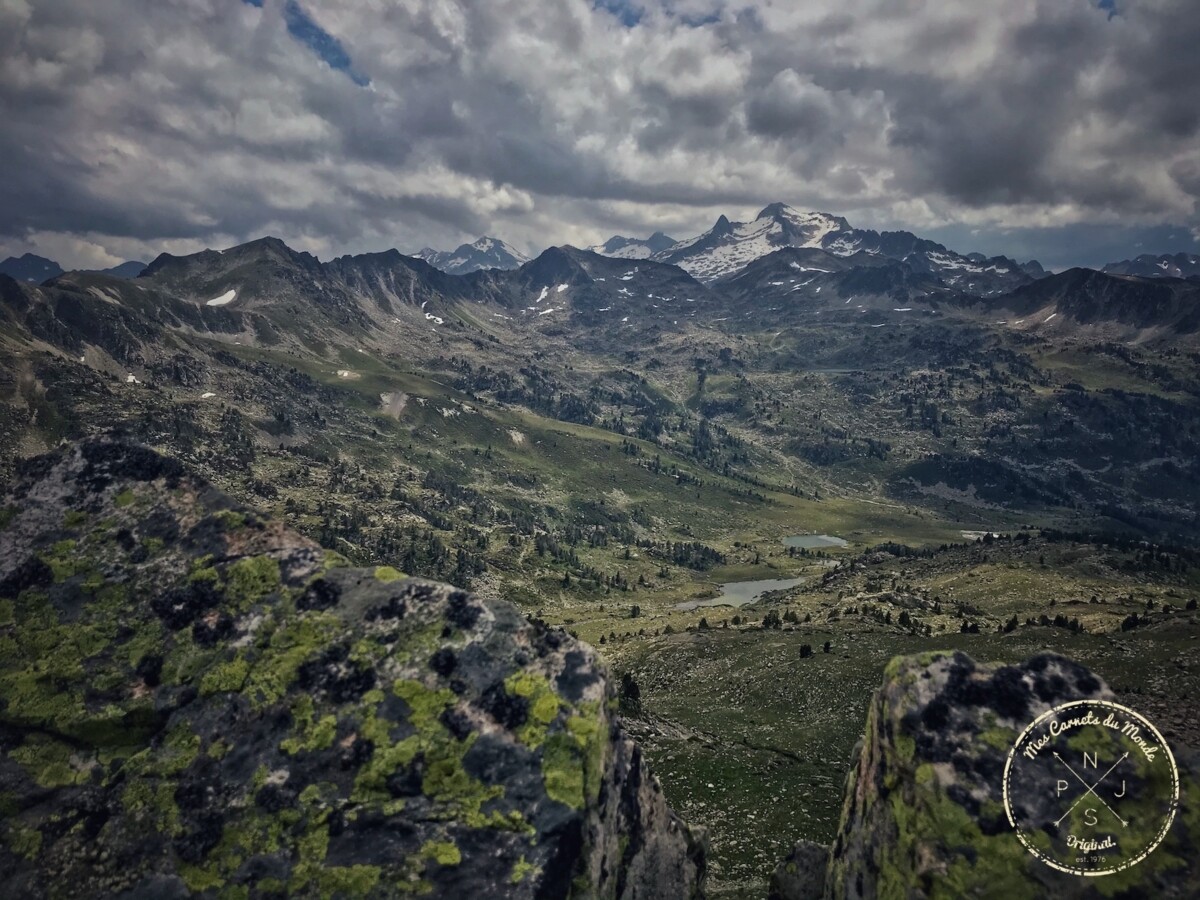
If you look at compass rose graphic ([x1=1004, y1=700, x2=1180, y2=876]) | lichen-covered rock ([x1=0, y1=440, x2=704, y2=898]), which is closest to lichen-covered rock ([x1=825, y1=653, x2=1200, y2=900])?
compass rose graphic ([x1=1004, y1=700, x2=1180, y2=876])

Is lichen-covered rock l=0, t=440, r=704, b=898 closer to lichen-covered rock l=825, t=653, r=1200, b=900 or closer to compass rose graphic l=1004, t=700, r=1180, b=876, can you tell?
lichen-covered rock l=825, t=653, r=1200, b=900

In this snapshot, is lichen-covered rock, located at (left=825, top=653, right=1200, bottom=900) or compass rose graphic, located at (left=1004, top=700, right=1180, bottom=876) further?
compass rose graphic, located at (left=1004, top=700, right=1180, bottom=876)

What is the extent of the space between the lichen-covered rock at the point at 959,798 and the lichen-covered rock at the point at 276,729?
586 centimetres

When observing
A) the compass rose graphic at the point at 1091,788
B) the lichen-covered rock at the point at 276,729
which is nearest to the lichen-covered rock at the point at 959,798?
the compass rose graphic at the point at 1091,788

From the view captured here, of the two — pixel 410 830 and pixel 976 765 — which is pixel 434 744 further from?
pixel 976 765

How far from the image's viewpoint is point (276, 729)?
16.7m

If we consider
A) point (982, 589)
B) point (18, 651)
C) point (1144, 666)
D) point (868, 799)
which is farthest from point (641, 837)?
point (982, 589)

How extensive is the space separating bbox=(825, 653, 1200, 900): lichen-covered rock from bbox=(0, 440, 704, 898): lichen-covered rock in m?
5.86

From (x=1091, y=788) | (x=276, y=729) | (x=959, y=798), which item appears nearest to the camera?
(x=1091, y=788)

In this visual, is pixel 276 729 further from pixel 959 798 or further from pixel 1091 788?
pixel 1091 788

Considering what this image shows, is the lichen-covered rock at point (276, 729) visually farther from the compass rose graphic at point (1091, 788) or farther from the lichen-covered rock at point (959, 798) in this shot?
the compass rose graphic at point (1091, 788)

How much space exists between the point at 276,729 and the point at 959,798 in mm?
16802

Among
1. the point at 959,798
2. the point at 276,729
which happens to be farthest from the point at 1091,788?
the point at 276,729

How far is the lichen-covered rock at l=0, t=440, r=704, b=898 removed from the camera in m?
15.2
